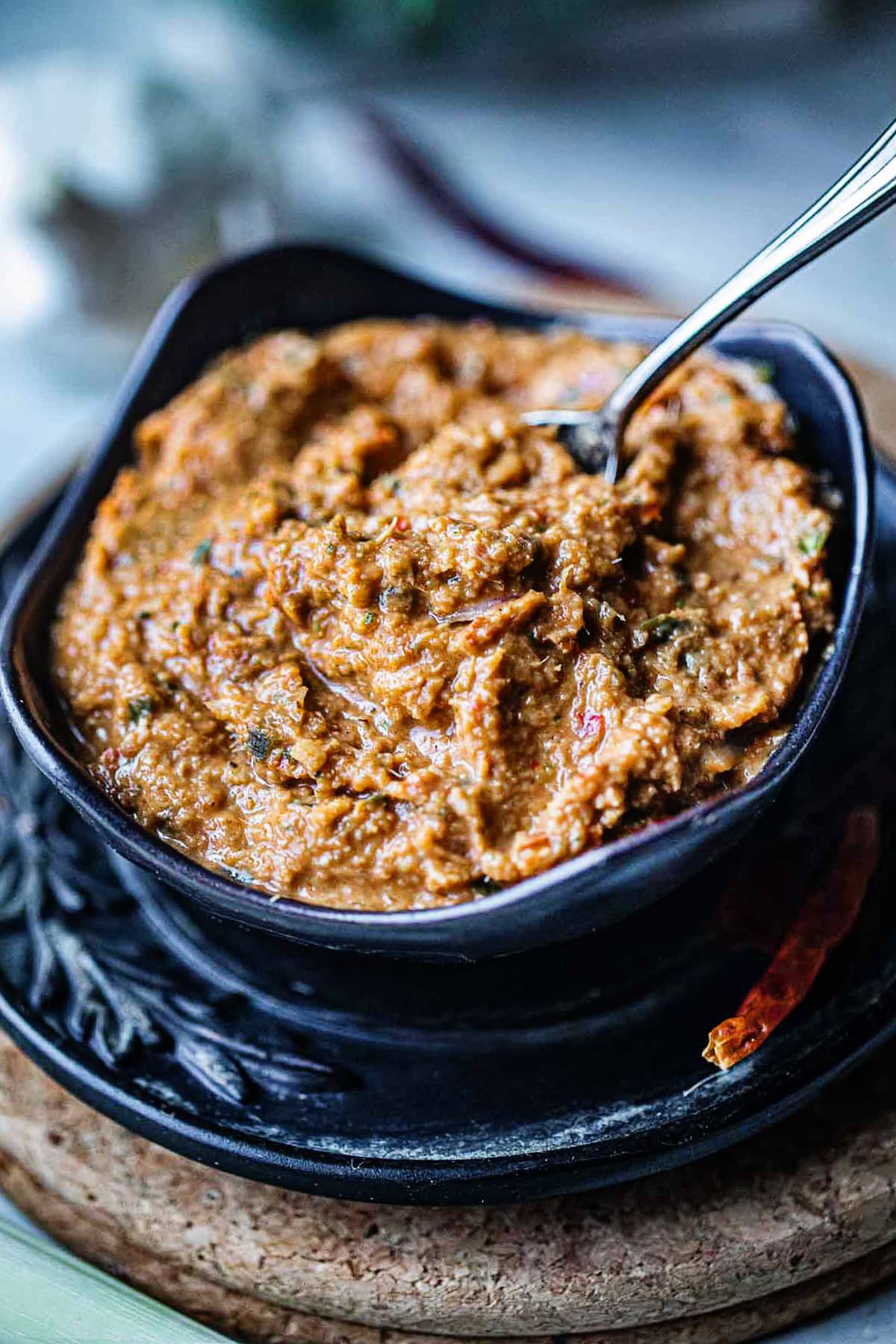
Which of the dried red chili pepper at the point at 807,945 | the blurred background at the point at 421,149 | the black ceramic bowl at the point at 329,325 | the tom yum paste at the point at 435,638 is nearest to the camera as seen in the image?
the black ceramic bowl at the point at 329,325

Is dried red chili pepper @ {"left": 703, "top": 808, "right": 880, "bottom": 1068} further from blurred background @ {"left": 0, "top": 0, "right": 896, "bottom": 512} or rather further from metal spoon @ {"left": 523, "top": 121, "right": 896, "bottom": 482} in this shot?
blurred background @ {"left": 0, "top": 0, "right": 896, "bottom": 512}

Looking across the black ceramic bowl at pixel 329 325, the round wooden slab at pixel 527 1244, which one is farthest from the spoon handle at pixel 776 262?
the round wooden slab at pixel 527 1244

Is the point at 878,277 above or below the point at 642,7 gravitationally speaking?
below

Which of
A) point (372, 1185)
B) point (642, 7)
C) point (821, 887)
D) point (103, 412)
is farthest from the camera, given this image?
point (642, 7)

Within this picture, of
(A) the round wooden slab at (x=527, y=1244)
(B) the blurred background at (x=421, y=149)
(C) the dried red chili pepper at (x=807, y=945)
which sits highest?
(B) the blurred background at (x=421, y=149)

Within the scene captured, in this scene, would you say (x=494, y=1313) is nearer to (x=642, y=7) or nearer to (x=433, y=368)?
(x=433, y=368)

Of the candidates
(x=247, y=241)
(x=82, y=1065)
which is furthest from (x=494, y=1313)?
(x=247, y=241)

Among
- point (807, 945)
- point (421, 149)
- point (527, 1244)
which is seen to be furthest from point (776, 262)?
point (421, 149)

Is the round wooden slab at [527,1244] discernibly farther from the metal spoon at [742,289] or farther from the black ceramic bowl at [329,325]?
the metal spoon at [742,289]
